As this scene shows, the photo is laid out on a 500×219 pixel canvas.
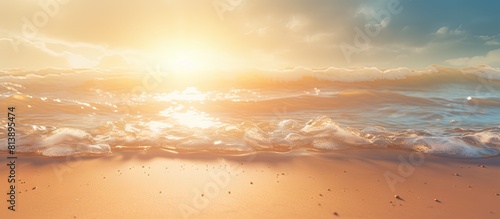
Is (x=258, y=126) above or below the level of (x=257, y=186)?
above

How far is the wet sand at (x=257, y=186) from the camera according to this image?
269 centimetres

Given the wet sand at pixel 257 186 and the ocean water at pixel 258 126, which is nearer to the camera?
the wet sand at pixel 257 186

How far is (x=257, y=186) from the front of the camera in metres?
3.22

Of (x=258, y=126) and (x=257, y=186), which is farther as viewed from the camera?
(x=258, y=126)

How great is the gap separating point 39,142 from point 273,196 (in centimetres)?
355

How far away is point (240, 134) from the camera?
5336 mm

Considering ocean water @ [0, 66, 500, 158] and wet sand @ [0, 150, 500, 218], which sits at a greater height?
ocean water @ [0, 66, 500, 158]

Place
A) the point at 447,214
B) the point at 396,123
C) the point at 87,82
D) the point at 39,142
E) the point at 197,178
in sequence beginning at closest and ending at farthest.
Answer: the point at 447,214 < the point at 197,178 < the point at 39,142 < the point at 396,123 < the point at 87,82

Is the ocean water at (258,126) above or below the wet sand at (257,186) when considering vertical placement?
above

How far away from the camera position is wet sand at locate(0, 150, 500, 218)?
2686 mm

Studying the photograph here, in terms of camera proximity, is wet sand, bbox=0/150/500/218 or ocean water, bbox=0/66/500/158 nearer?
wet sand, bbox=0/150/500/218

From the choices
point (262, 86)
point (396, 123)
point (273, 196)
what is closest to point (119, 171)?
point (273, 196)

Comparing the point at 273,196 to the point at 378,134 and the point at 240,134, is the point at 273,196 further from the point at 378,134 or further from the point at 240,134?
the point at 378,134

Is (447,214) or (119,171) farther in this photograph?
(119,171)
